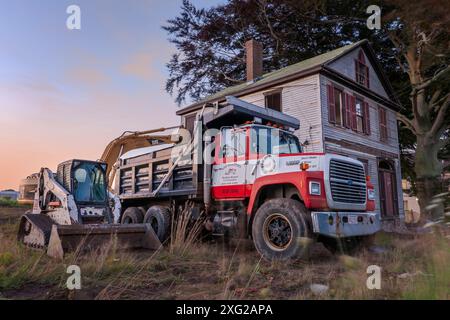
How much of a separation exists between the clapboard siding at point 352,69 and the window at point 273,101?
273cm

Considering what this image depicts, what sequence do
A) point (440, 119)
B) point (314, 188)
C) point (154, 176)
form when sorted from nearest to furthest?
point (314, 188) < point (154, 176) < point (440, 119)

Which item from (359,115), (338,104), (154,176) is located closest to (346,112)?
(338,104)

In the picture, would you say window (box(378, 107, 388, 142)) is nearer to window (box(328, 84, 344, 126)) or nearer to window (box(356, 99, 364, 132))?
window (box(356, 99, 364, 132))

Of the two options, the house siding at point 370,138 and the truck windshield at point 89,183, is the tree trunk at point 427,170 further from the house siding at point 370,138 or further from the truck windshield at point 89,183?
the truck windshield at point 89,183

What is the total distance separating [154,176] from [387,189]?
551 inches

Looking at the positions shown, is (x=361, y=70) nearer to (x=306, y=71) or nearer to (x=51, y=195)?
(x=306, y=71)

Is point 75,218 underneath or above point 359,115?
underneath

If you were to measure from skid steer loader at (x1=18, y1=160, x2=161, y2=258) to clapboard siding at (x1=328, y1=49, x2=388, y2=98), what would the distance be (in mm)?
12253

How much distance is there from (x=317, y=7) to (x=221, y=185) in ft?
56.5

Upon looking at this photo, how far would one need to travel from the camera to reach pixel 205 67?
95.1 feet

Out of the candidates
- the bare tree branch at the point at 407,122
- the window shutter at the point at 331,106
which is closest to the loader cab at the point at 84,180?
the window shutter at the point at 331,106

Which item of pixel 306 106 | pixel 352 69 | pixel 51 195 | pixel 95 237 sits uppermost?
pixel 352 69

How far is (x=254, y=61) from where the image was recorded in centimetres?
2134
